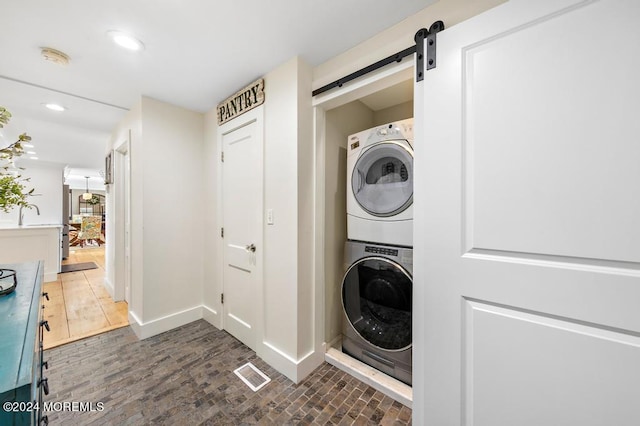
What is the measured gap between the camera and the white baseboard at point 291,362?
66.6 inches

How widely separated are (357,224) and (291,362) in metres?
1.10

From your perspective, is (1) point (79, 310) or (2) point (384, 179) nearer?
(2) point (384, 179)

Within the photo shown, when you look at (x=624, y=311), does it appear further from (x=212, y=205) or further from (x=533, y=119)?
(x=212, y=205)

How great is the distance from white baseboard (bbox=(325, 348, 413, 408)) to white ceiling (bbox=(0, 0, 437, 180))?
2244mm

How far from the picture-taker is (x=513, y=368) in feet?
2.98

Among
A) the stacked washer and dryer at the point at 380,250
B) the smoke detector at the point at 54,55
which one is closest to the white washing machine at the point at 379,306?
the stacked washer and dryer at the point at 380,250

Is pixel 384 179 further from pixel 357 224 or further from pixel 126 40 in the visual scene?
pixel 126 40

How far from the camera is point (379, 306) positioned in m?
1.71

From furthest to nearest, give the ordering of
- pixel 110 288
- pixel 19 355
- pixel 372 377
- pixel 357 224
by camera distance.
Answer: pixel 110 288 → pixel 357 224 → pixel 372 377 → pixel 19 355

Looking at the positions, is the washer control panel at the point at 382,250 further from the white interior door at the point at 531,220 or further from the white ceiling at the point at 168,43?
the white ceiling at the point at 168,43

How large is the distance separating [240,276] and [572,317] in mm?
2135

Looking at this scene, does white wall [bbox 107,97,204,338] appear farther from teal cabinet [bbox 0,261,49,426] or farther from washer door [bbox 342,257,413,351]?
washer door [bbox 342,257,413,351]

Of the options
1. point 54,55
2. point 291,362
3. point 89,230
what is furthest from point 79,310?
point 89,230

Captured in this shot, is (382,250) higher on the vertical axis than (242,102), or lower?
lower
